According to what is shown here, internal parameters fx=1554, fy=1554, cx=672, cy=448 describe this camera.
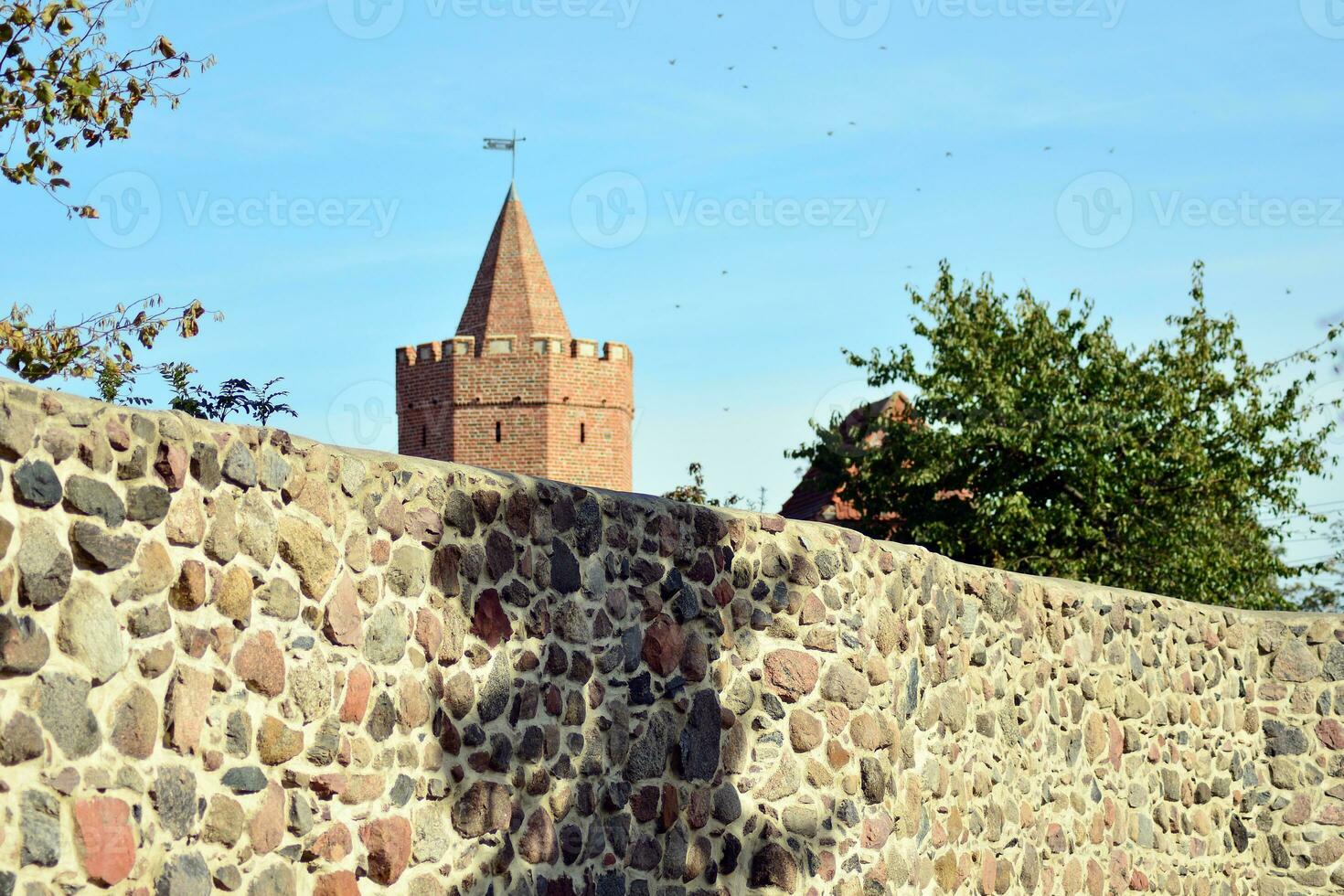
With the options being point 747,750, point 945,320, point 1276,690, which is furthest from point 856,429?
point 747,750

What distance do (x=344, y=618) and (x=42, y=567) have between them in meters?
1.22

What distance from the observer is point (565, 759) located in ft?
20.1

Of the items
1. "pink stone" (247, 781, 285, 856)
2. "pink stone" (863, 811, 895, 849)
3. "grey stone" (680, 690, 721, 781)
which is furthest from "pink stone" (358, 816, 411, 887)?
"pink stone" (863, 811, 895, 849)

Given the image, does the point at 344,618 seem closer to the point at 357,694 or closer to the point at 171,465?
the point at 357,694

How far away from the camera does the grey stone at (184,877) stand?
175 inches

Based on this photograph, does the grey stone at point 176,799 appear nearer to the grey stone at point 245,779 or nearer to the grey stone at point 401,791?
the grey stone at point 245,779

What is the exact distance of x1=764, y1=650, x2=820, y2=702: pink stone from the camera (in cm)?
725

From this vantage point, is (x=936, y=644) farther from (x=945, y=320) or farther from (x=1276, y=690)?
(x=945, y=320)

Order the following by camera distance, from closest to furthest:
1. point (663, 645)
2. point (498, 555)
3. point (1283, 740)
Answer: point (498, 555)
point (663, 645)
point (1283, 740)

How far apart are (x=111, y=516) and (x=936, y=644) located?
17.1 feet

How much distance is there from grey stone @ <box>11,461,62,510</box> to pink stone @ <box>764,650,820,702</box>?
12.4ft

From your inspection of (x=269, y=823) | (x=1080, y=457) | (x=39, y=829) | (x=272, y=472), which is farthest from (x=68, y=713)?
(x=1080, y=457)

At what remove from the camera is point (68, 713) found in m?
4.20

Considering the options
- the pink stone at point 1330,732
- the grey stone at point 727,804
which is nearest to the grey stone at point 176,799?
the grey stone at point 727,804
